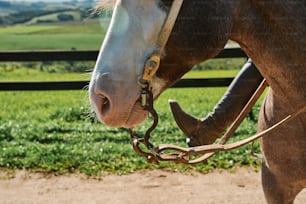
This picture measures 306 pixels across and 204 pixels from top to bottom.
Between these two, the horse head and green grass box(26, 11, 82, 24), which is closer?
the horse head

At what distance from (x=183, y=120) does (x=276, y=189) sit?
658 millimetres

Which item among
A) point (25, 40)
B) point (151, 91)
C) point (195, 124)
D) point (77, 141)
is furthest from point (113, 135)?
point (25, 40)

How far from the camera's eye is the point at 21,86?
23.3 ft

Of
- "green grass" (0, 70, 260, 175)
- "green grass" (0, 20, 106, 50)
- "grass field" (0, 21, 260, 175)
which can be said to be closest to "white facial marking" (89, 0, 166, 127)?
"grass field" (0, 21, 260, 175)

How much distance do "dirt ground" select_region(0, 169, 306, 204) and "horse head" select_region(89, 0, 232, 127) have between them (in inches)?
107

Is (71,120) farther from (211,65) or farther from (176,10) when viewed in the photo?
(211,65)

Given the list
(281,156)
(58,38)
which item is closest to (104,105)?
(281,156)

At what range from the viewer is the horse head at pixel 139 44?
1.64 meters

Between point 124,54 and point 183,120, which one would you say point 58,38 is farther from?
point 124,54

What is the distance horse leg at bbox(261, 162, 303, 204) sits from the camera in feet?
7.75

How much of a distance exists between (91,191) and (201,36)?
3112 millimetres

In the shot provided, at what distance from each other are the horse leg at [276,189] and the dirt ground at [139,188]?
5.82 feet

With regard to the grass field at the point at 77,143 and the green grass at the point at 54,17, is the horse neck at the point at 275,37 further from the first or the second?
the green grass at the point at 54,17

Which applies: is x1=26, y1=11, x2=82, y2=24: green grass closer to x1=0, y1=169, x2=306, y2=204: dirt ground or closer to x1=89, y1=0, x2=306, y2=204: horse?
x1=0, y1=169, x2=306, y2=204: dirt ground
